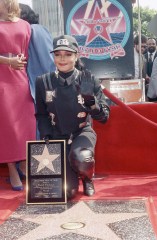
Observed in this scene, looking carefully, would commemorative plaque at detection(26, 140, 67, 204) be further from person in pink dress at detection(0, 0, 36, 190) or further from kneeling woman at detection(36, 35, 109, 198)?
person in pink dress at detection(0, 0, 36, 190)

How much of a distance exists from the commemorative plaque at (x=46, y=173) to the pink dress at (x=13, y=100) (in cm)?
40

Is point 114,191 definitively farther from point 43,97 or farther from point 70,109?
point 43,97

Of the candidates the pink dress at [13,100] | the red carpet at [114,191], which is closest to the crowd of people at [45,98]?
the pink dress at [13,100]

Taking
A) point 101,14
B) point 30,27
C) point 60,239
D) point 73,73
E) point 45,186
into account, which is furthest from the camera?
point 101,14

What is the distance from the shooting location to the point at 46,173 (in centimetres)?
296

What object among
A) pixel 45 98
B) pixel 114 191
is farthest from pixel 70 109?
pixel 114 191

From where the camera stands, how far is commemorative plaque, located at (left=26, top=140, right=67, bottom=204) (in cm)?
291

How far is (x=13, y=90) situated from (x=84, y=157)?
2.79 ft

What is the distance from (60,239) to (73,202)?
2.44 feet

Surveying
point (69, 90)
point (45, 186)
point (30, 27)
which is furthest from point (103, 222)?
point (30, 27)

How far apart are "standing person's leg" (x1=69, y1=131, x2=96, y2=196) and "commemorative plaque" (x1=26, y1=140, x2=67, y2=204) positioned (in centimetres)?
8

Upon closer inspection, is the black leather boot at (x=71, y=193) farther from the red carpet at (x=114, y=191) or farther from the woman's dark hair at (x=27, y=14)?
the woman's dark hair at (x=27, y=14)

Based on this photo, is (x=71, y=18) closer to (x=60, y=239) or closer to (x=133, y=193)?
(x=133, y=193)

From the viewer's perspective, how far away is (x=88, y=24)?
182 inches
